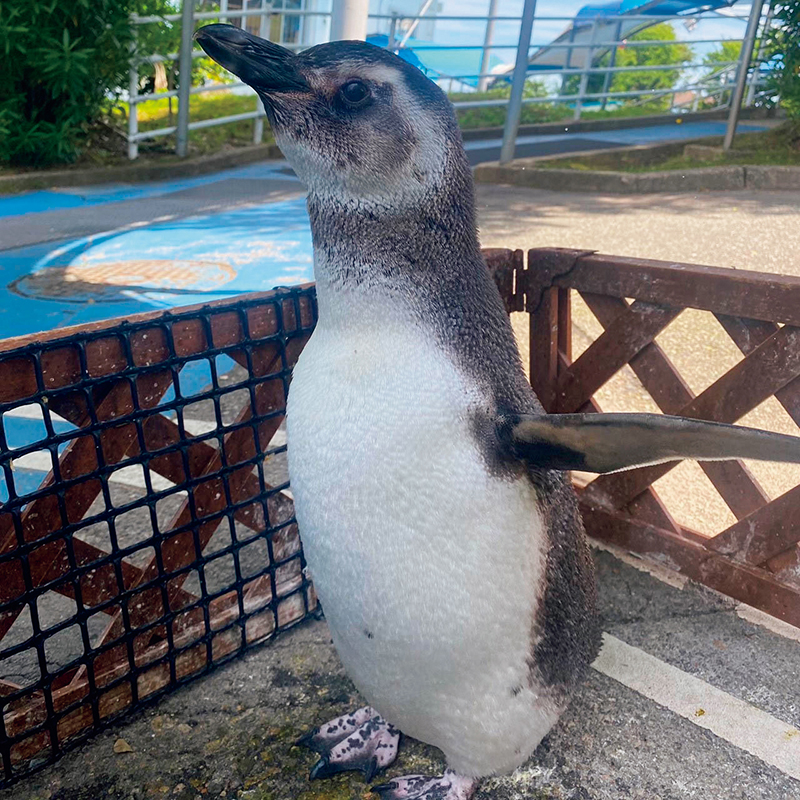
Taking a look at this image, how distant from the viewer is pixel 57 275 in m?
3.85

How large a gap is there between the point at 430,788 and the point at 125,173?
600cm

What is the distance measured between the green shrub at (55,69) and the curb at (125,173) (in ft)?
0.82

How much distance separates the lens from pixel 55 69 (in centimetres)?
565

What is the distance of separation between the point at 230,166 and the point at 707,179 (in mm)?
4302

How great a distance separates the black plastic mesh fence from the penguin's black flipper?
2.01 ft

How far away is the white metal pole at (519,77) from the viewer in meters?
6.30

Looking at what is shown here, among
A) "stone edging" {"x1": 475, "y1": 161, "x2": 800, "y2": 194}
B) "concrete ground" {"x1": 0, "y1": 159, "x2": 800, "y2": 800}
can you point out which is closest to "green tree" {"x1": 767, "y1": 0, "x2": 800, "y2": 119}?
"stone edging" {"x1": 475, "y1": 161, "x2": 800, "y2": 194}

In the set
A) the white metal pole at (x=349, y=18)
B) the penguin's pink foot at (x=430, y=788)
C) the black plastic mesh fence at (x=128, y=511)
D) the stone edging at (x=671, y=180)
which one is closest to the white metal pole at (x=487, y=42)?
the stone edging at (x=671, y=180)

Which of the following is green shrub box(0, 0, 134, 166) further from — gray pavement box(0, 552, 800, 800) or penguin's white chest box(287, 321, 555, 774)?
penguin's white chest box(287, 321, 555, 774)

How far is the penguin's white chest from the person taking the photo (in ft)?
3.59

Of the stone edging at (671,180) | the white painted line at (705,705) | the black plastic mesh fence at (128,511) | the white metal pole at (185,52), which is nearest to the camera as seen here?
the black plastic mesh fence at (128,511)

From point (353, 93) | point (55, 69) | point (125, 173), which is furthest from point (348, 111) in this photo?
point (125, 173)

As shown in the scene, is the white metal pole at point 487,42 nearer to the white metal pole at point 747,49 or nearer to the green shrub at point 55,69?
the white metal pole at point 747,49

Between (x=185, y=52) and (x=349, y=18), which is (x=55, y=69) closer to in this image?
(x=185, y=52)
